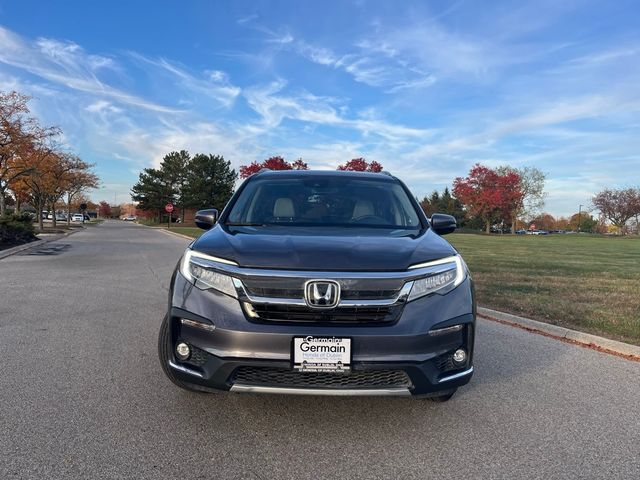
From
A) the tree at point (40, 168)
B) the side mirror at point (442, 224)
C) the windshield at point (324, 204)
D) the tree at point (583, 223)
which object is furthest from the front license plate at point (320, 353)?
the tree at point (583, 223)

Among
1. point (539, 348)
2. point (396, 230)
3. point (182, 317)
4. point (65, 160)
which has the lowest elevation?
point (539, 348)

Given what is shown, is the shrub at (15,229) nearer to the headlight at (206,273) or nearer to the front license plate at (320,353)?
the headlight at (206,273)

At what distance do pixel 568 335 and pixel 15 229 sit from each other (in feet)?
70.2

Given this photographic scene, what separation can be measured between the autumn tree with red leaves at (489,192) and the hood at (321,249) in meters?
67.7

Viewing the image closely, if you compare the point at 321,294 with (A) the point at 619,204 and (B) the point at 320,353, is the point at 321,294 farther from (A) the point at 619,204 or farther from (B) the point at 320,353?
(A) the point at 619,204

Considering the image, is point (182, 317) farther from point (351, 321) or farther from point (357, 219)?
point (357, 219)

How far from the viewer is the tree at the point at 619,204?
76438 millimetres

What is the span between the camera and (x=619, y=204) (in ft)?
255

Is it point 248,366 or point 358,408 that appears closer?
point 248,366

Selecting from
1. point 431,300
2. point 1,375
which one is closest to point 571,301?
point 431,300

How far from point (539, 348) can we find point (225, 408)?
3.58 m

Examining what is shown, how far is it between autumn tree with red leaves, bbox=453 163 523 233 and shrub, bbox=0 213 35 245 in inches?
2289

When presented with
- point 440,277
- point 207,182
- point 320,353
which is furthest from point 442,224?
point 207,182

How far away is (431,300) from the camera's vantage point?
2.90 m
